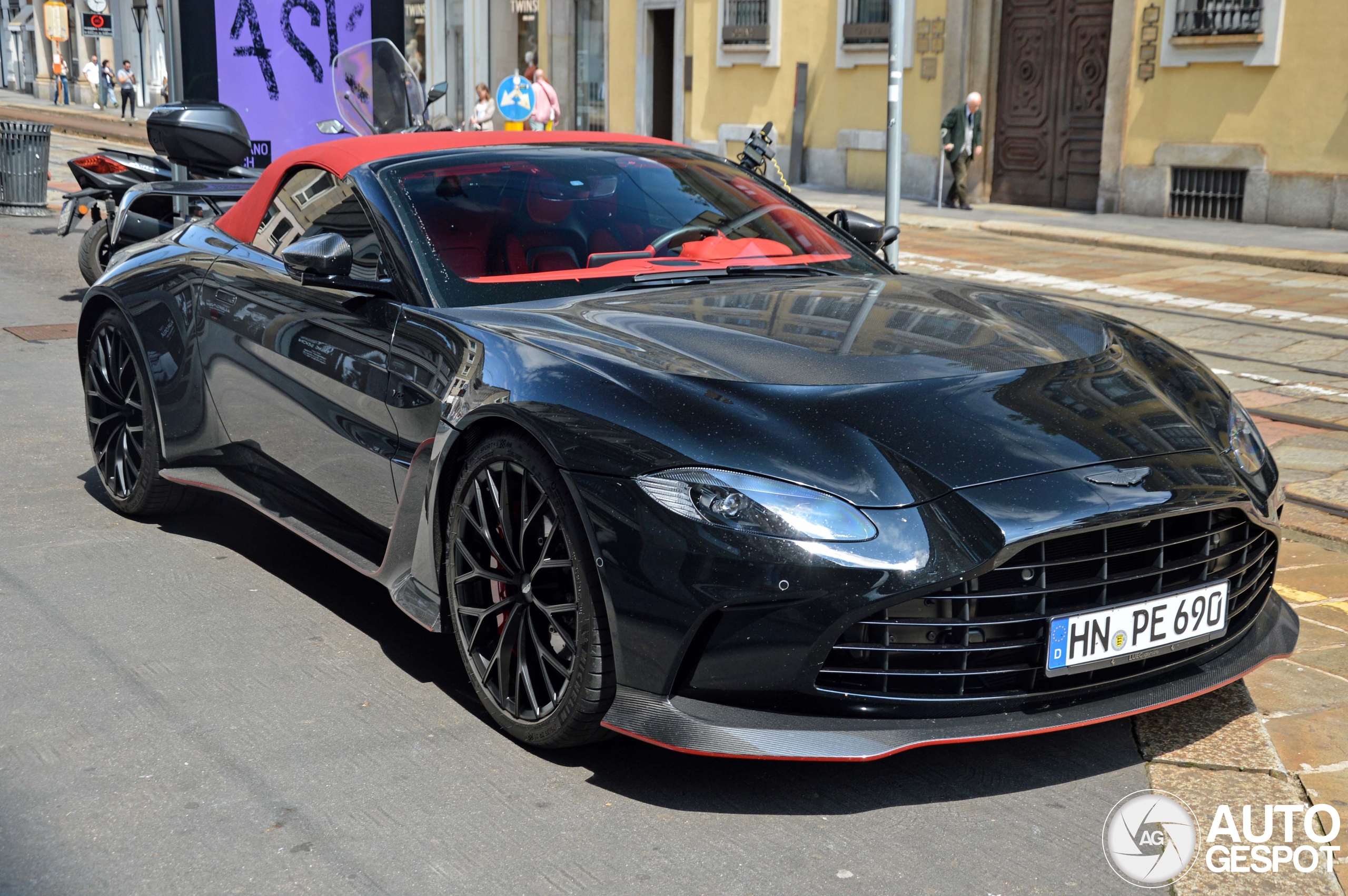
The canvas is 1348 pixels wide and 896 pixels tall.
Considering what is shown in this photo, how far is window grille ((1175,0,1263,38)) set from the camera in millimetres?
16453

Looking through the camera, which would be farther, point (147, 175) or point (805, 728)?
point (147, 175)

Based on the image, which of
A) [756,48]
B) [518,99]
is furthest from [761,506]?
[756,48]

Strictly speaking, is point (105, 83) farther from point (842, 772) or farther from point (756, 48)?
point (842, 772)

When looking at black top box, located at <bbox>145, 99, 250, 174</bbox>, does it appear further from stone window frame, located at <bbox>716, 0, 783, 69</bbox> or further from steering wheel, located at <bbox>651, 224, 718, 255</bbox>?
stone window frame, located at <bbox>716, 0, 783, 69</bbox>

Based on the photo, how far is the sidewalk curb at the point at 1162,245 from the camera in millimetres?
13367

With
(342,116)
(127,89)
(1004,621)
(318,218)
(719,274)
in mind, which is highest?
(127,89)

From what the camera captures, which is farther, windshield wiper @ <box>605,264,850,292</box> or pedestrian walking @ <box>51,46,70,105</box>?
pedestrian walking @ <box>51,46,70,105</box>

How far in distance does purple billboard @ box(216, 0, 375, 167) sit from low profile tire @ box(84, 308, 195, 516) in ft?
24.8

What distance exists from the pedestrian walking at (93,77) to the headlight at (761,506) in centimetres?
5227

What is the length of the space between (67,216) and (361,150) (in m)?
7.99

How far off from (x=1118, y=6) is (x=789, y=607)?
17058 mm

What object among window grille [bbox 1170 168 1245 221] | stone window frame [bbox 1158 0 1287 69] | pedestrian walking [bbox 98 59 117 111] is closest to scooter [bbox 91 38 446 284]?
stone window frame [bbox 1158 0 1287 69]

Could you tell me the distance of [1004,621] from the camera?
110 inches

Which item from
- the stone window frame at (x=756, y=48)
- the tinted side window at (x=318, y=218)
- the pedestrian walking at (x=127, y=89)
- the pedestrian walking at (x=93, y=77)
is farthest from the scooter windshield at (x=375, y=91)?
the pedestrian walking at (x=93, y=77)
